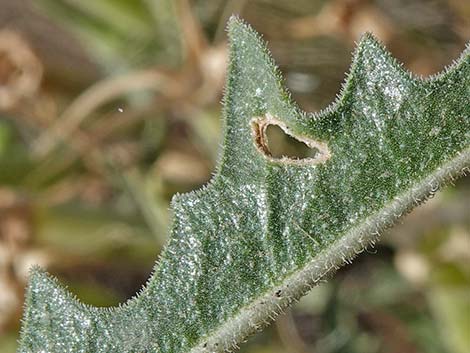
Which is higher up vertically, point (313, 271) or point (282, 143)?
point (282, 143)

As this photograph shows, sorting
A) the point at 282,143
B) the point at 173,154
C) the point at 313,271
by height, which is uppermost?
the point at 173,154

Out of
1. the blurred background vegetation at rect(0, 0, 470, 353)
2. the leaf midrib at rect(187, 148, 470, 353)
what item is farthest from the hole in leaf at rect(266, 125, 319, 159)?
the leaf midrib at rect(187, 148, 470, 353)

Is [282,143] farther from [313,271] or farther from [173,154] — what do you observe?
[313,271]

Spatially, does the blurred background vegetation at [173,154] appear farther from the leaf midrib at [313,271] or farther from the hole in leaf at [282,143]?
the leaf midrib at [313,271]

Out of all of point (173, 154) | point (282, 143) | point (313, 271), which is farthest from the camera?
point (173, 154)

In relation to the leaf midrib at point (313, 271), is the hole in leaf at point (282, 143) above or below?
above

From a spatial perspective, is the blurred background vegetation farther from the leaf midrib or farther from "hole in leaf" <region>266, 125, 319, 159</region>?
the leaf midrib

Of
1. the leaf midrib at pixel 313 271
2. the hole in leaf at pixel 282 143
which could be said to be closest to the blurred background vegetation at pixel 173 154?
the hole in leaf at pixel 282 143

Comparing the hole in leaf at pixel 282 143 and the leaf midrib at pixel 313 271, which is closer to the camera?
the leaf midrib at pixel 313 271

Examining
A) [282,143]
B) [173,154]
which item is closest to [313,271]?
[282,143]

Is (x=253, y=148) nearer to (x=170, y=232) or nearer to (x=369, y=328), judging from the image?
(x=170, y=232)
